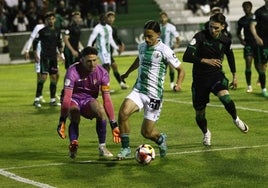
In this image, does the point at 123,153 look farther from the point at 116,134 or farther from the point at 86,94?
the point at 86,94

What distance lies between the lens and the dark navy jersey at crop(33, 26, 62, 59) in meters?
24.5

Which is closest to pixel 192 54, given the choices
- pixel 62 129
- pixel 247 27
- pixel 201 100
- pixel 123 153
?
pixel 201 100

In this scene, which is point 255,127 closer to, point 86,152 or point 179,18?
point 86,152

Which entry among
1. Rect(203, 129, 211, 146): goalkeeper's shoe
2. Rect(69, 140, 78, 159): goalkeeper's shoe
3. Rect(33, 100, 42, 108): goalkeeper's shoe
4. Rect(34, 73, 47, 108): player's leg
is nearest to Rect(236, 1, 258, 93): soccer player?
Rect(34, 73, 47, 108): player's leg

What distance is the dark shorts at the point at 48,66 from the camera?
2444 centimetres

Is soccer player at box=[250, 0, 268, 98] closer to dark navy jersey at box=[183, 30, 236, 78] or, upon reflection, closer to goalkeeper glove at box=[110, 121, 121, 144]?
dark navy jersey at box=[183, 30, 236, 78]

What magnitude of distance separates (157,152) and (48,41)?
399 inches

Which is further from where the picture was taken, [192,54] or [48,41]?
[48,41]

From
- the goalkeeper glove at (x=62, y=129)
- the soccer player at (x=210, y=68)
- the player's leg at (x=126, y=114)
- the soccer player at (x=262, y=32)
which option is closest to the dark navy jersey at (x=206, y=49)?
the soccer player at (x=210, y=68)

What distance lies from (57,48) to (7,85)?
7.84 m

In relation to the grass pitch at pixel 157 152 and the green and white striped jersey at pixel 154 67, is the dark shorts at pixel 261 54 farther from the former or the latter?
the green and white striped jersey at pixel 154 67

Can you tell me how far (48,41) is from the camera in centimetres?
2453

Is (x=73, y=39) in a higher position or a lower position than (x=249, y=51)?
higher

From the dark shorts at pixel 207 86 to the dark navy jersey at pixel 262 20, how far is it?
28.7 feet
